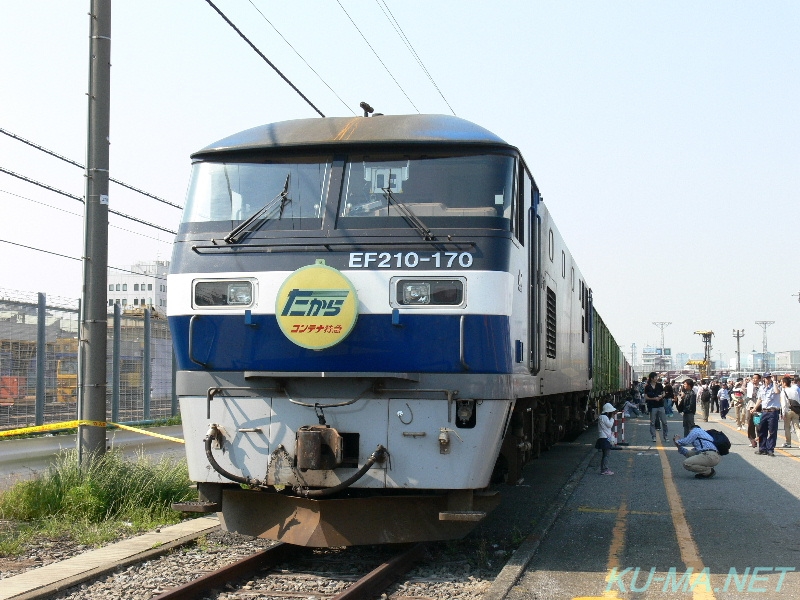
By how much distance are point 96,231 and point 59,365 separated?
9.50m

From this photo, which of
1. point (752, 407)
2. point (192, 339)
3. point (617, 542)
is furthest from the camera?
point (752, 407)

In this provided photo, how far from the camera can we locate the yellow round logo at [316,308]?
21.5 ft

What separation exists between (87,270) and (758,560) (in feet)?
21.9

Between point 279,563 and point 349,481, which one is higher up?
point 349,481

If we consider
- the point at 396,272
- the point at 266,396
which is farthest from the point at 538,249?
the point at 266,396

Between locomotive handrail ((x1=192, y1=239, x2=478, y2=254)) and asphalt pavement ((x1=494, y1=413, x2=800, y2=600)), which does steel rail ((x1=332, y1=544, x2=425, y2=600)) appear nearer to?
asphalt pavement ((x1=494, y1=413, x2=800, y2=600))

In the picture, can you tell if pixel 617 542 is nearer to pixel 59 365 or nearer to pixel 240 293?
pixel 240 293

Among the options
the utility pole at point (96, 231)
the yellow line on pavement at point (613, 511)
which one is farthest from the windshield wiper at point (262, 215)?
the yellow line on pavement at point (613, 511)

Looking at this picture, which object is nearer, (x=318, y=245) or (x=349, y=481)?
(x=349, y=481)

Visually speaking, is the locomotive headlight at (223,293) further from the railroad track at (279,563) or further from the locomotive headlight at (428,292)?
the railroad track at (279,563)

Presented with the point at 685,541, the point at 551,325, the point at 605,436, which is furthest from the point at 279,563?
the point at 605,436

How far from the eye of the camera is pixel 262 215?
7008mm

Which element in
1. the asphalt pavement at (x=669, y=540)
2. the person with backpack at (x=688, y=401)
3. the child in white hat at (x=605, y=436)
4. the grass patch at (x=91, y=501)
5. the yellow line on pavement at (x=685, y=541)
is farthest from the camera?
the person with backpack at (x=688, y=401)

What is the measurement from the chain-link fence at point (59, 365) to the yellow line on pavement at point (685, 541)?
30.7 ft
